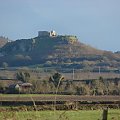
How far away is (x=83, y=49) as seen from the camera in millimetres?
181375

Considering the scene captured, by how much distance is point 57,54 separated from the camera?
16950 cm

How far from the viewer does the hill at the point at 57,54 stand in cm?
15525

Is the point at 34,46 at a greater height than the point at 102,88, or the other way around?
the point at 34,46

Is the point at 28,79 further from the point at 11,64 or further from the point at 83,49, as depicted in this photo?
the point at 83,49

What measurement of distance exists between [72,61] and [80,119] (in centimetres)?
13605

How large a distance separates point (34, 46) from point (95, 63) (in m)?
38.2

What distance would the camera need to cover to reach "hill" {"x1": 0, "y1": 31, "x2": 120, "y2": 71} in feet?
509

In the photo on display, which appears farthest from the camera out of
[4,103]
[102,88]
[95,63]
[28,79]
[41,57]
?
[41,57]

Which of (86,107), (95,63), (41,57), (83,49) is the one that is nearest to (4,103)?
(86,107)

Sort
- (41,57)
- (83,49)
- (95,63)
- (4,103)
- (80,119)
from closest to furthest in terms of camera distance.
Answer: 1. (80,119)
2. (4,103)
3. (95,63)
4. (41,57)
5. (83,49)

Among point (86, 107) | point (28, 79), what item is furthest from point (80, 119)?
point (28, 79)

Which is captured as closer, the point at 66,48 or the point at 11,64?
the point at 11,64

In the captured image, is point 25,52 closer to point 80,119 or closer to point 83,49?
point 83,49

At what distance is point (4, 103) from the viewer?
41812 mm
